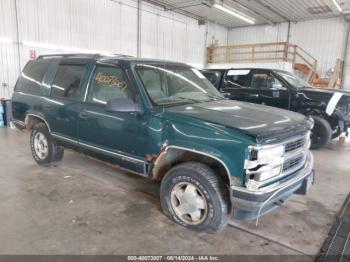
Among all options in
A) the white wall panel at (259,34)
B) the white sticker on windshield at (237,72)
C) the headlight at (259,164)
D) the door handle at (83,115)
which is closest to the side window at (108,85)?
the door handle at (83,115)

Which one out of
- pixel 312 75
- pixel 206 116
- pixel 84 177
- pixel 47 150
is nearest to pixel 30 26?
pixel 47 150

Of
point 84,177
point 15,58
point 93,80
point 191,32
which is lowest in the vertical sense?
point 84,177

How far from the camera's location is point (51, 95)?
4.09 metres

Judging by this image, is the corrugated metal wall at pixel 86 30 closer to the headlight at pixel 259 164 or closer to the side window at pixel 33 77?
the side window at pixel 33 77

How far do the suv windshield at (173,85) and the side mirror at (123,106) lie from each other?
20 centimetres

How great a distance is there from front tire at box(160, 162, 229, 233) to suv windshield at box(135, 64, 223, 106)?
82 centimetres

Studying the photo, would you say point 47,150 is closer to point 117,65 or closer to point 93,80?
point 93,80

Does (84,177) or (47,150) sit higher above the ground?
(47,150)

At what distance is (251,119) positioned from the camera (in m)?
2.68

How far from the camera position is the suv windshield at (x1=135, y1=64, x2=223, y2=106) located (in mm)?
3158

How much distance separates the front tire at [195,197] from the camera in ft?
8.52

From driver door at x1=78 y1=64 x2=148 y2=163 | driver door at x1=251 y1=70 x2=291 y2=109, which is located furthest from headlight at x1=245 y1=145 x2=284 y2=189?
driver door at x1=251 y1=70 x2=291 y2=109

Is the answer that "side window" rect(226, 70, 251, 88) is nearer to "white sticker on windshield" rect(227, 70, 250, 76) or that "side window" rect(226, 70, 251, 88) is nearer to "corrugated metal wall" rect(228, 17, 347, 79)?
"white sticker on windshield" rect(227, 70, 250, 76)

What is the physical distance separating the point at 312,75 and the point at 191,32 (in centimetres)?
728
